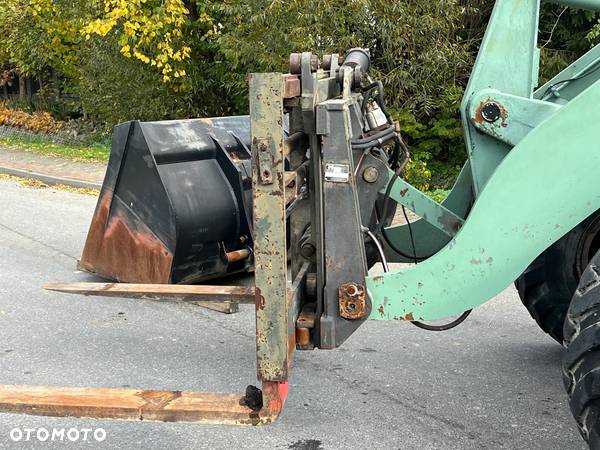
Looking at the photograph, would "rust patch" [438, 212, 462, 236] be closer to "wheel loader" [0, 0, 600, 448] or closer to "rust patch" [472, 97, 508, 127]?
"wheel loader" [0, 0, 600, 448]

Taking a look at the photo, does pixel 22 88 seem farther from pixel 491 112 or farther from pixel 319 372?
pixel 491 112

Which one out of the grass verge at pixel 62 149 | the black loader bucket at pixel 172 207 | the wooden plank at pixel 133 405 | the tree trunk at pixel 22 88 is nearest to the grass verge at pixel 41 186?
the grass verge at pixel 62 149

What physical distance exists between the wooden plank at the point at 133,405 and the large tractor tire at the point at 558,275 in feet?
6.25

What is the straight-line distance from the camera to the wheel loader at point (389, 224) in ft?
9.43

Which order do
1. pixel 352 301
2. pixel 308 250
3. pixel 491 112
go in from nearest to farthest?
pixel 352 301 → pixel 491 112 → pixel 308 250

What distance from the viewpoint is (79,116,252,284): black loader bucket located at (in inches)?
222

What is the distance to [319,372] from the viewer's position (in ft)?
15.3

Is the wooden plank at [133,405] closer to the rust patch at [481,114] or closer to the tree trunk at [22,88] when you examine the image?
the rust patch at [481,114]

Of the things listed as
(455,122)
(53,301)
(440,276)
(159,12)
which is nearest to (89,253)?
(53,301)

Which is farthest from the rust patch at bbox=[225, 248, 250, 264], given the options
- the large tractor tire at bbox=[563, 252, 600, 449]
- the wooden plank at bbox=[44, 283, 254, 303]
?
the large tractor tire at bbox=[563, 252, 600, 449]

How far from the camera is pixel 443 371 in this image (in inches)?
181

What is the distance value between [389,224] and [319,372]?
3.22 ft

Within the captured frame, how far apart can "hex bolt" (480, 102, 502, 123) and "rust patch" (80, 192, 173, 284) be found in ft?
9.15

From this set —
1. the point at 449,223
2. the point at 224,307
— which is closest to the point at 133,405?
the point at 449,223
